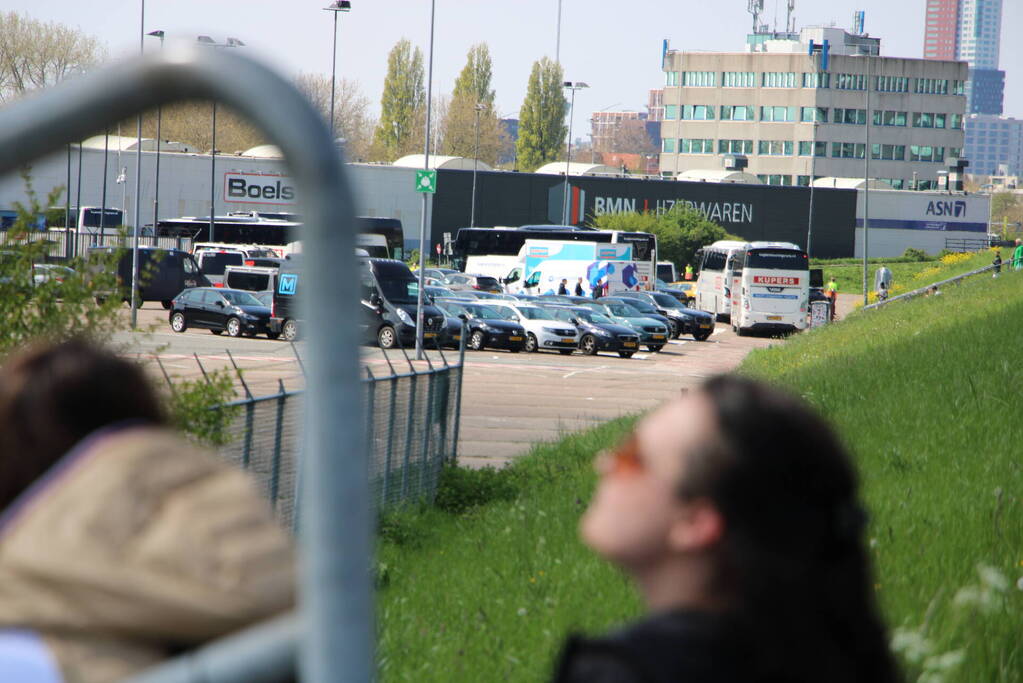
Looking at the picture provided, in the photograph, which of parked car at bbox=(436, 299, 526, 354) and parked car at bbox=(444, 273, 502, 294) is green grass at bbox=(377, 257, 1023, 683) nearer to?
parked car at bbox=(436, 299, 526, 354)

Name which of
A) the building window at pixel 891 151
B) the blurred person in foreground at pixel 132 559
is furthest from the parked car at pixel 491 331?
the building window at pixel 891 151

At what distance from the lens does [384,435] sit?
10148 mm

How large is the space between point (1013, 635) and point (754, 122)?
124m

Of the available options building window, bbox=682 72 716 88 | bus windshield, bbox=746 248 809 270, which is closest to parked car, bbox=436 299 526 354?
bus windshield, bbox=746 248 809 270

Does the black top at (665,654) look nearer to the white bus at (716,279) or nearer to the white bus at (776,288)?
the white bus at (776,288)

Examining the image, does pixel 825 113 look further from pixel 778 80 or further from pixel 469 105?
pixel 469 105

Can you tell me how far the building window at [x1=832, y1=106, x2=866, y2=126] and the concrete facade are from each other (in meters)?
0.10

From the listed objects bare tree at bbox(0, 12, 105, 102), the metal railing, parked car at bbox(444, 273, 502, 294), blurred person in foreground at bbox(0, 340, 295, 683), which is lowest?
parked car at bbox(444, 273, 502, 294)

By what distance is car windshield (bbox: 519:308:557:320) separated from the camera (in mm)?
36531

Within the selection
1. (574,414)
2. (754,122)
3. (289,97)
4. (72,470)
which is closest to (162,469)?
(72,470)

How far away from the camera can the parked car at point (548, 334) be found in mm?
35656

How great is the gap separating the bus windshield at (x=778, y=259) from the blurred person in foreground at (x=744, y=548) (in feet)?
145

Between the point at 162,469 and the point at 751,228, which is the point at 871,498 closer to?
the point at 162,469

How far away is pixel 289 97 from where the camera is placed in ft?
2.95
